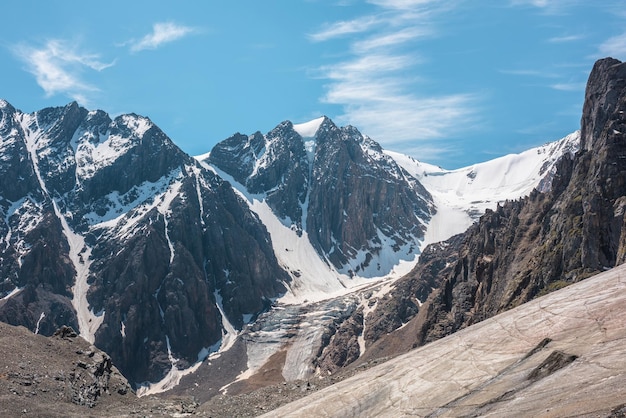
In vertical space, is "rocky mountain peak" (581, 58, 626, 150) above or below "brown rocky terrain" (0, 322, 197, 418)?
above

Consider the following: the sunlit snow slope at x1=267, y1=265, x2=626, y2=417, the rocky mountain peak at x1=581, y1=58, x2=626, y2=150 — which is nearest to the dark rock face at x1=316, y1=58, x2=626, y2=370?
the rocky mountain peak at x1=581, y1=58, x2=626, y2=150

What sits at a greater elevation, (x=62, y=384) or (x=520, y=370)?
(x=62, y=384)

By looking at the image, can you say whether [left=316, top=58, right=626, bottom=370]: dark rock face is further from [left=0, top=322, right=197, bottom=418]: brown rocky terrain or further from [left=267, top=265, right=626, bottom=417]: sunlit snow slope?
[left=0, top=322, right=197, bottom=418]: brown rocky terrain

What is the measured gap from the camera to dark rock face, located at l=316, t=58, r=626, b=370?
9431 centimetres

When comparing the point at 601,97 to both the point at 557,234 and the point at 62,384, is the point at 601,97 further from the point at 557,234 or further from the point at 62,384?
the point at 62,384

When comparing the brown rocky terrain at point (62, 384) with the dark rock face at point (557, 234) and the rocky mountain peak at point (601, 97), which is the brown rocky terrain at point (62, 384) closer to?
the dark rock face at point (557, 234)

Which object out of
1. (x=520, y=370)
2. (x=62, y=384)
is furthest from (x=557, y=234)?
(x=520, y=370)

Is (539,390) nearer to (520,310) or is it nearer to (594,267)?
(520,310)

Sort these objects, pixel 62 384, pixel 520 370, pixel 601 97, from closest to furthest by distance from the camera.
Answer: pixel 520 370, pixel 62 384, pixel 601 97

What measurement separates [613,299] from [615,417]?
1216cm

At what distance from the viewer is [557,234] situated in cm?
11225

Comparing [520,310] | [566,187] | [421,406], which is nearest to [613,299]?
[520,310]

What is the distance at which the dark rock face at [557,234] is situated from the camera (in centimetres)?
9431

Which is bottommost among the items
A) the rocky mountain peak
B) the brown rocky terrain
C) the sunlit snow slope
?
the sunlit snow slope
